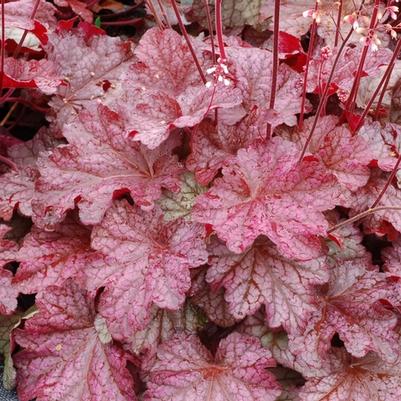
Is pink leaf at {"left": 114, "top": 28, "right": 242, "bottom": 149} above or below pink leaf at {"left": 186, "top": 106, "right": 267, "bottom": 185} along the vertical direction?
above

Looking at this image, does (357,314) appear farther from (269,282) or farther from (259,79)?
(259,79)

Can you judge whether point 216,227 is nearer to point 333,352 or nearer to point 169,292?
point 169,292

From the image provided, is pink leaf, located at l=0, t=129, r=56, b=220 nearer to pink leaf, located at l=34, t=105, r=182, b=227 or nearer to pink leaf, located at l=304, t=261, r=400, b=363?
pink leaf, located at l=34, t=105, r=182, b=227

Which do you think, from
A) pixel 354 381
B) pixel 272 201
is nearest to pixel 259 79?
pixel 272 201

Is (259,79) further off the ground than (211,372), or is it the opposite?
(259,79)

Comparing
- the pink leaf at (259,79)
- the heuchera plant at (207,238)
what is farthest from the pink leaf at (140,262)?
the pink leaf at (259,79)

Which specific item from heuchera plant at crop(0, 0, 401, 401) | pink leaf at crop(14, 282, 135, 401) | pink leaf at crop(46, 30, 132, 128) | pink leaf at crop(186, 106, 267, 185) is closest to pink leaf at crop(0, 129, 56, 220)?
heuchera plant at crop(0, 0, 401, 401)

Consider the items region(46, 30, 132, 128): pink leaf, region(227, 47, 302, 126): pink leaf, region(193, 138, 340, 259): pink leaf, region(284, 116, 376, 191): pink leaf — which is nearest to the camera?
region(193, 138, 340, 259): pink leaf

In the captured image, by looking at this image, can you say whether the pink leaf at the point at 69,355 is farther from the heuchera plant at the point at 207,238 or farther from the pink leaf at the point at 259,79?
the pink leaf at the point at 259,79

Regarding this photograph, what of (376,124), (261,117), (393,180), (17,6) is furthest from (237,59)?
(17,6)

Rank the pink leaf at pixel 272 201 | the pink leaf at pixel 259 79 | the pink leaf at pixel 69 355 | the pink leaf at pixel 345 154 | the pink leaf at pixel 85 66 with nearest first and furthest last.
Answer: the pink leaf at pixel 272 201
the pink leaf at pixel 69 355
the pink leaf at pixel 345 154
the pink leaf at pixel 259 79
the pink leaf at pixel 85 66
